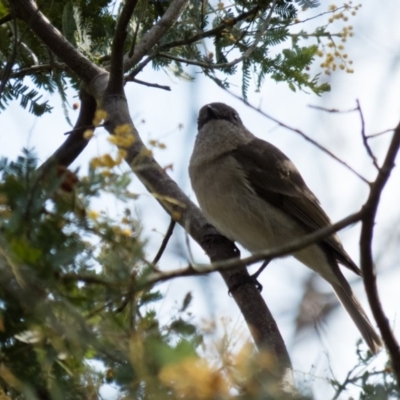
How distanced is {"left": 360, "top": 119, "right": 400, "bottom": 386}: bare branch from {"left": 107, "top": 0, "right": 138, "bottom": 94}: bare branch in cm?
203

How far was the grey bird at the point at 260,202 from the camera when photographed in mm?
5711

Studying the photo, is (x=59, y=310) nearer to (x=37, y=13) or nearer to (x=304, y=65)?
(x=37, y=13)

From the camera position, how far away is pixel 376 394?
2566 mm

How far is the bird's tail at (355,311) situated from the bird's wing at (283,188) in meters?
0.19

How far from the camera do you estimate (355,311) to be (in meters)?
5.81

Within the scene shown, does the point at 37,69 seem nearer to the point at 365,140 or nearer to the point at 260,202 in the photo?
the point at 260,202

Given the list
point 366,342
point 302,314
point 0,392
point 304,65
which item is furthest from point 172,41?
point 0,392

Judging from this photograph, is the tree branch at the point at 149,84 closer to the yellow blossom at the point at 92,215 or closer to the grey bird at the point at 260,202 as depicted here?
the grey bird at the point at 260,202

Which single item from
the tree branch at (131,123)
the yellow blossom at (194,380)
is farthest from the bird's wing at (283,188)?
the yellow blossom at (194,380)

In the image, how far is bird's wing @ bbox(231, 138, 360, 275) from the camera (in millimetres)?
→ 6047

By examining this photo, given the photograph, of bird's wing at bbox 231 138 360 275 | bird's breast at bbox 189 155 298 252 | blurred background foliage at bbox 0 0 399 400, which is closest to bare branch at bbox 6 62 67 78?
bird's breast at bbox 189 155 298 252

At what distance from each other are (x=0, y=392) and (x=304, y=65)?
3069mm

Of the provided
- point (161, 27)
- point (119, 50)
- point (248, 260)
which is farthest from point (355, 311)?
point (248, 260)

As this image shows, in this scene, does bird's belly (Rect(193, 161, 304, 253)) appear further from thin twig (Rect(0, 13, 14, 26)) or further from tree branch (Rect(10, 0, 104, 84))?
thin twig (Rect(0, 13, 14, 26))
